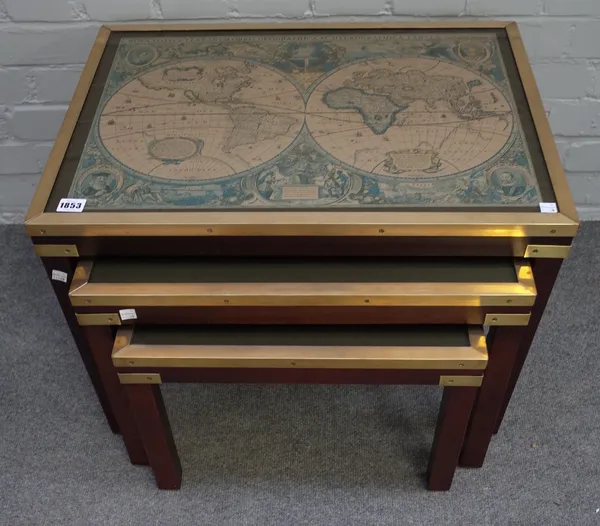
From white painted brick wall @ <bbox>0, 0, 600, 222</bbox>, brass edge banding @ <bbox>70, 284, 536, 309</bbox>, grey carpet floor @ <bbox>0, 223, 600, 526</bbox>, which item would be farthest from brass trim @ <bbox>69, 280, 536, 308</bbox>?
white painted brick wall @ <bbox>0, 0, 600, 222</bbox>

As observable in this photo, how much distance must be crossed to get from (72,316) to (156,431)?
206mm

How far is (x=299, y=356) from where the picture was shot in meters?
0.92

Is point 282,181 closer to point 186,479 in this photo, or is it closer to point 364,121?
point 364,121

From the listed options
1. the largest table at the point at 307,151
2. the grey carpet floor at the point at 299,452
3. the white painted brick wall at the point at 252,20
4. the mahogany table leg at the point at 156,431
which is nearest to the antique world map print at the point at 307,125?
the largest table at the point at 307,151

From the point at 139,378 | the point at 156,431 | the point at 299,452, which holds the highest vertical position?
the point at 139,378

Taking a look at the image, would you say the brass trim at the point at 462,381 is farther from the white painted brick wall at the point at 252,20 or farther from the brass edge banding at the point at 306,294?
the white painted brick wall at the point at 252,20

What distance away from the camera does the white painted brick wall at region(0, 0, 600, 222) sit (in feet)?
4.10

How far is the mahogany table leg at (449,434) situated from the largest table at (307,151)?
14 cm

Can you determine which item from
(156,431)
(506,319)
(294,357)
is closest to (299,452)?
(156,431)

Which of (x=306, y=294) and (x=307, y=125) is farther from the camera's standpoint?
(x=307, y=125)

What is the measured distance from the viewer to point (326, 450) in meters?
1.24

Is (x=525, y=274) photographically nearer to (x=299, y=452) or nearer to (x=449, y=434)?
(x=449, y=434)

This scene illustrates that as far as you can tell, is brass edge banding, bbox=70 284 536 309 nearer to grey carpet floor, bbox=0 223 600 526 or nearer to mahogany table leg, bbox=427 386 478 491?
mahogany table leg, bbox=427 386 478 491

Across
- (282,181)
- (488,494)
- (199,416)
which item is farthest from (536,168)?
(199,416)
